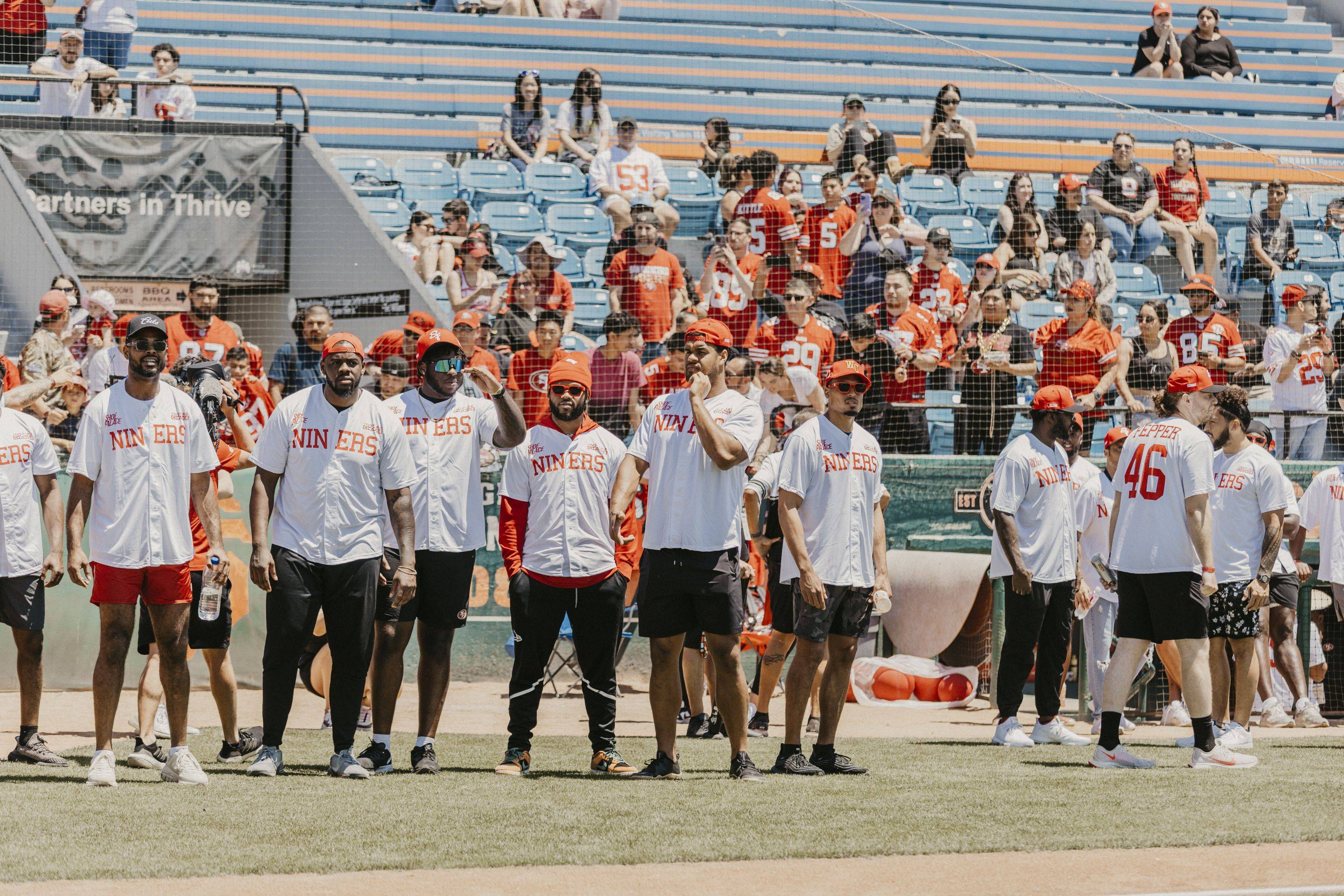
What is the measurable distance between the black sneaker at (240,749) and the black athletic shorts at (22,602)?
1054mm

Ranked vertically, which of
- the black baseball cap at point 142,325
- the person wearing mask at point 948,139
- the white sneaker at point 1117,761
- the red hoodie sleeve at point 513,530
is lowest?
the white sneaker at point 1117,761

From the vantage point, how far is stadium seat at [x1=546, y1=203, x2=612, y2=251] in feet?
53.1

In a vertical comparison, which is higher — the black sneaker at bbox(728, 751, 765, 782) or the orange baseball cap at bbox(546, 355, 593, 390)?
the orange baseball cap at bbox(546, 355, 593, 390)

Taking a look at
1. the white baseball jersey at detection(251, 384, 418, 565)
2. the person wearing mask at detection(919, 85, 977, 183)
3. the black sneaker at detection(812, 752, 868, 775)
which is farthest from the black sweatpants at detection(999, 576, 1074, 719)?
the person wearing mask at detection(919, 85, 977, 183)

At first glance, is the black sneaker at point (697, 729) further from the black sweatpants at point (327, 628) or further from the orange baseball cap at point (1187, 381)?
the orange baseball cap at point (1187, 381)

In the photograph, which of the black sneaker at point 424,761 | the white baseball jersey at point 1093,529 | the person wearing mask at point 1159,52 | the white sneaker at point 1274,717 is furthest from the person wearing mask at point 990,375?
the person wearing mask at point 1159,52

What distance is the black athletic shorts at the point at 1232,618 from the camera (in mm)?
8805

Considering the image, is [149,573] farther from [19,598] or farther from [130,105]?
[130,105]

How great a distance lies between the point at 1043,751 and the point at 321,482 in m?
4.23

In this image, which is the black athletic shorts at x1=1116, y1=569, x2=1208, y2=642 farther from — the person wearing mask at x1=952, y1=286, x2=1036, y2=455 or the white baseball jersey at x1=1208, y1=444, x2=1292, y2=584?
the person wearing mask at x1=952, y1=286, x2=1036, y2=455

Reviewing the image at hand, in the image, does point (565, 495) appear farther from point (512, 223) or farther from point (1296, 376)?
point (512, 223)

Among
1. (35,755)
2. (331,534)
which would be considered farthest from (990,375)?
(35,755)

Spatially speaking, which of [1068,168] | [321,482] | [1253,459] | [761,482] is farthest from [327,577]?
[1068,168]

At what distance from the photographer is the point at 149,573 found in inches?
265
